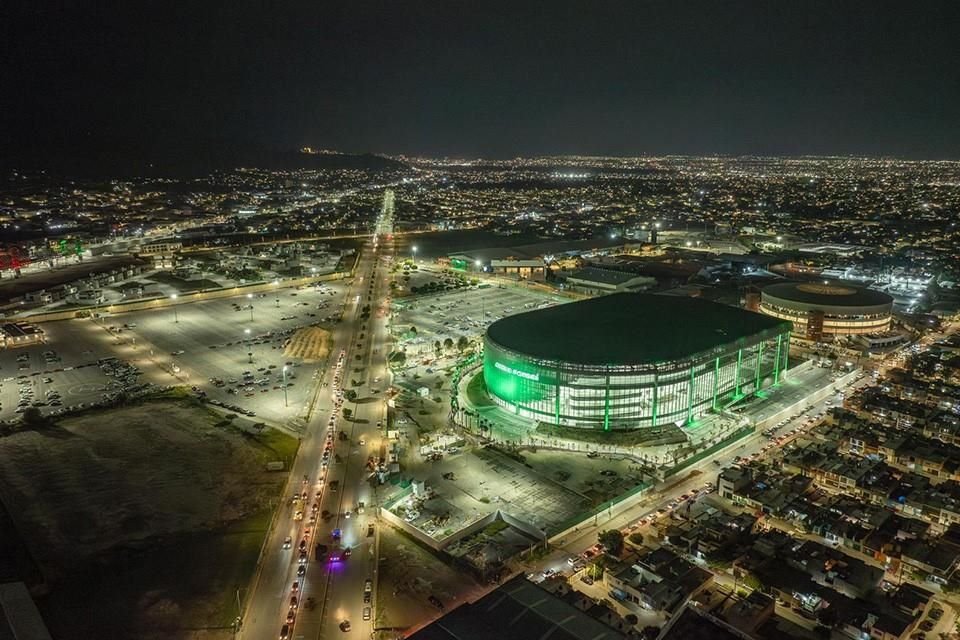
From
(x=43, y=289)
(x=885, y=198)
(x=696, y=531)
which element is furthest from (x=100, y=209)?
(x=885, y=198)

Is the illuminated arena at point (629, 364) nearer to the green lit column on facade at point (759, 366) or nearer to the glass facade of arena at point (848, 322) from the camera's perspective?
the green lit column on facade at point (759, 366)

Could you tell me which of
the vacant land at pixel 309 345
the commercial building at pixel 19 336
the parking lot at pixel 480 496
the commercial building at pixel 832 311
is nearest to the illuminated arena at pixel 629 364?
the parking lot at pixel 480 496

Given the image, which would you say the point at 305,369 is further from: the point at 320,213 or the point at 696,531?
the point at 320,213

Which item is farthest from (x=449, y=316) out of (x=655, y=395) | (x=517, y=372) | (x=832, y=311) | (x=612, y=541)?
(x=612, y=541)

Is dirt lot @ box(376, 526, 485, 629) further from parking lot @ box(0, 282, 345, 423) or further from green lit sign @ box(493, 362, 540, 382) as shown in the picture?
parking lot @ box(0, 282, 345, 423)

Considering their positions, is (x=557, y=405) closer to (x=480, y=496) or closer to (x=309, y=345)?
(x=480, y=496)

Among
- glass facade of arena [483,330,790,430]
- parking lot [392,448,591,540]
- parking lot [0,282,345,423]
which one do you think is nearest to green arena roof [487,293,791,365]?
glass facade of arena [483,330,790,430]
